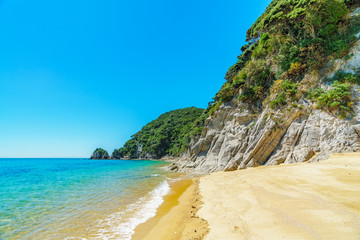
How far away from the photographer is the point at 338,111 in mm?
13289

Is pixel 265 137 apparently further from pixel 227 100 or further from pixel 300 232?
pixel 300 232

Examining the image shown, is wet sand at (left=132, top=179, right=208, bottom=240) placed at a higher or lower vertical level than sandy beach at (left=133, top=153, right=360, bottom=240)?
lower

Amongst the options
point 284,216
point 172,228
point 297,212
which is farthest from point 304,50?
point 172,228

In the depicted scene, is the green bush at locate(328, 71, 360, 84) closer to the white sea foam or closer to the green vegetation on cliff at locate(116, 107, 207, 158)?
the white sea foam

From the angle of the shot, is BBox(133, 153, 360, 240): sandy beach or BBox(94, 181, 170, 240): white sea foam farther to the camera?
BBox(94, 181, 170, 240): white sea foam

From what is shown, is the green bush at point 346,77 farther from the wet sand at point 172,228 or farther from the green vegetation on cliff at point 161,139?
the green vegetation on cliff at point 161,139

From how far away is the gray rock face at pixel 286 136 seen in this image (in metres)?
12.5

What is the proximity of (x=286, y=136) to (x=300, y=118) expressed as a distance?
2.11 m

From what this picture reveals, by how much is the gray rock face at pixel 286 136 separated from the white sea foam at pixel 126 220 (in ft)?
38.3

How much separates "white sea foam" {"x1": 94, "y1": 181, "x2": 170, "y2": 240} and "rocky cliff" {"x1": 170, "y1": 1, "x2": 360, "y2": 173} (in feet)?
38.3

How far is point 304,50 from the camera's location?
17938 millimetres

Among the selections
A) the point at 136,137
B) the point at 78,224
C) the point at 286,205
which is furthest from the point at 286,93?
the point at 136,137

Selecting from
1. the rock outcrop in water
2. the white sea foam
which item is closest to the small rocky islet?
the white sea foam

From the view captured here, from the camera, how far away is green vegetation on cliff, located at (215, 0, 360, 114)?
48.5ft
